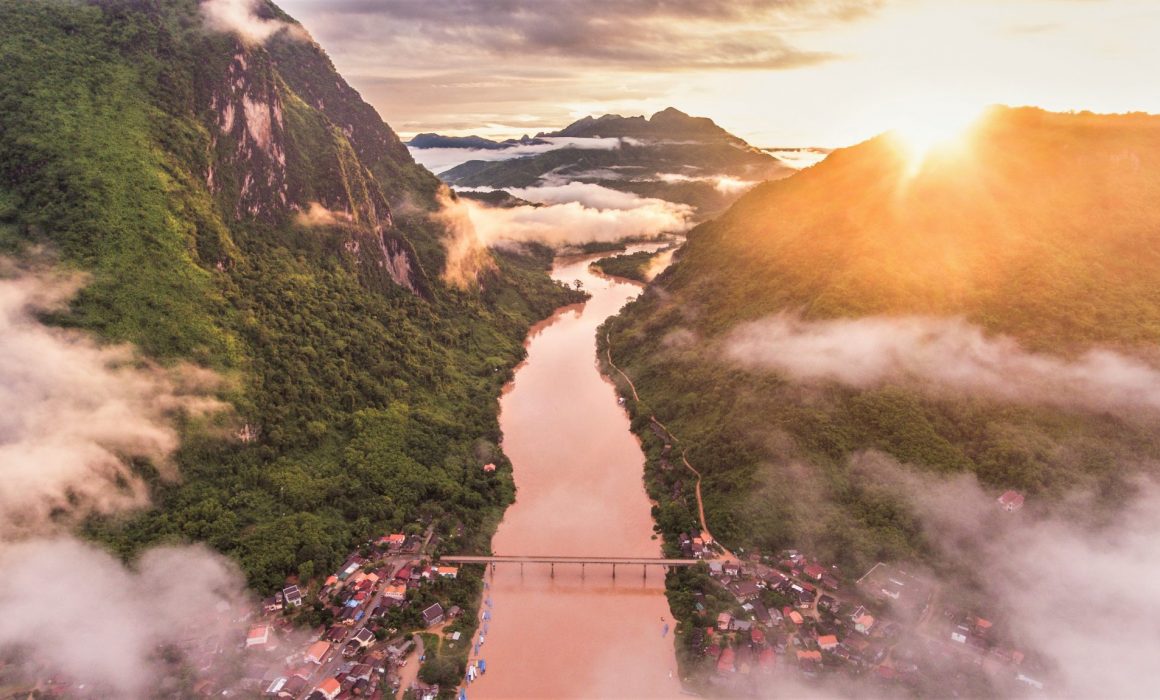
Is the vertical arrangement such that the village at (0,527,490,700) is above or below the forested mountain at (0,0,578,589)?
below

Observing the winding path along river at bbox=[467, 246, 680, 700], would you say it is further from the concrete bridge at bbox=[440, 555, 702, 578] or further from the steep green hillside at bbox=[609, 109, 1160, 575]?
the steep green hillside at bbox=[609, 109, 1160, 575]

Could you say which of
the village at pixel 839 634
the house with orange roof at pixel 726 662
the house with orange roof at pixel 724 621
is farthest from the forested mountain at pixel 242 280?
the house with orange roof at pixel 726 662

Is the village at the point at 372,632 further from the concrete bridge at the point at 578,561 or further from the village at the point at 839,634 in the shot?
the village at the point at 839,634

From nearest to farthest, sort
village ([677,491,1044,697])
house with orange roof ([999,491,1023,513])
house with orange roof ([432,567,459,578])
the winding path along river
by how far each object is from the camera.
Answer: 1. village ([677,491,1044,697])
2. the winding path along river
3. house with orange roof ([999,491,1023,513])
4. house with orange roof ([432,567,459,578])

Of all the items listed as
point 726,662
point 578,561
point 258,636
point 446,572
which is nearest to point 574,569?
point 578,561

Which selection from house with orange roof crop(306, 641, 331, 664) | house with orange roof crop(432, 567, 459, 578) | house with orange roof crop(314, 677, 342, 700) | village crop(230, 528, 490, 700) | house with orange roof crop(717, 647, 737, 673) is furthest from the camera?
house with orange roof crop(432, 567, 459, 578)

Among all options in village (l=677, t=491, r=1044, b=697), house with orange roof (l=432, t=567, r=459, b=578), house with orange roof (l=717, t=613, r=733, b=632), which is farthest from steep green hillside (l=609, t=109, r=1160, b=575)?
house with orange roof (l=432, t=567, r=459, b=578)
